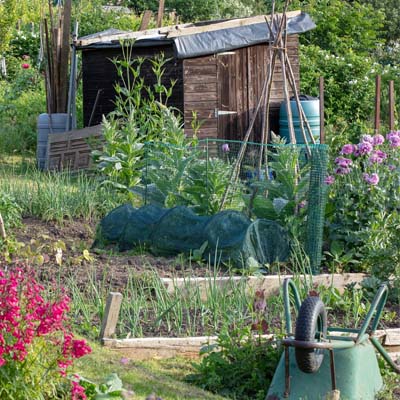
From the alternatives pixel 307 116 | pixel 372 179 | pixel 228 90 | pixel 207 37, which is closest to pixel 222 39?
pixel 207 37

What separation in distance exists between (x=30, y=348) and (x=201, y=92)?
10.2 m

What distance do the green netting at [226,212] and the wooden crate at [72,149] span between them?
4076mm

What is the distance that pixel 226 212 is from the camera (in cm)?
795

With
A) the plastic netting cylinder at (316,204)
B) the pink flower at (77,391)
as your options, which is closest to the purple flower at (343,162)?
the plastic netting cylinder at (316,204)

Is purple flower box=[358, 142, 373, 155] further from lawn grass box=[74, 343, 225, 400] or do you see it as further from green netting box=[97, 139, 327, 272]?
lawn grass box=[74, 343, 225, 400]

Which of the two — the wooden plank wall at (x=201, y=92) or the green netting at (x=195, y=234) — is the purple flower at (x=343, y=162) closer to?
the green netting at (x=195, y=234)

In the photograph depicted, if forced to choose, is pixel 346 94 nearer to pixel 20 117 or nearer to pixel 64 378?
pixel 20 117

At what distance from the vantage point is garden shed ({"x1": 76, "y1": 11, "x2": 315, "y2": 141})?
45.0 ft

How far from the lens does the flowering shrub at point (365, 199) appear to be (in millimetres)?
7559

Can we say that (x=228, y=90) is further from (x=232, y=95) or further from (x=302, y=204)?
(x=302, y=204)

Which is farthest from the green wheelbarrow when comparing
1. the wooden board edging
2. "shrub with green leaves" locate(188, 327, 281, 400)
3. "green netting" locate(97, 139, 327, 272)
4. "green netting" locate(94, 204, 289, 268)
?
"green netting" locate(94, 204, 289, 268)

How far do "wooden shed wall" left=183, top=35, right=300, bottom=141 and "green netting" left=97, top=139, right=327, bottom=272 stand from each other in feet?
15.2

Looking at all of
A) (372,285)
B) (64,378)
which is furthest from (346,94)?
(64,378)

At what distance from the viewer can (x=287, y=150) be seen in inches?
328
